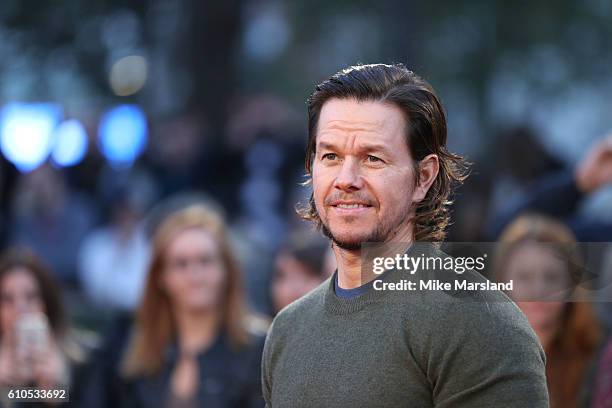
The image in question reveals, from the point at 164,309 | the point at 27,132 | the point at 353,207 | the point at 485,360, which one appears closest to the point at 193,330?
the point at 164,309

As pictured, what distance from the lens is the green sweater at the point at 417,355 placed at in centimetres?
301

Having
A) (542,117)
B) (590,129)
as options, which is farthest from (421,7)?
(590,129)

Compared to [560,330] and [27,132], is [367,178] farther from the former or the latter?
[27,132]

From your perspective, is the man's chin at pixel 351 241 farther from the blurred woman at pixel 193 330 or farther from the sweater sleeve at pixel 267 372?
the blurred woman at pixel 193 330

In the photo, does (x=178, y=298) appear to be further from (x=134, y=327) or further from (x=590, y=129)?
(x=590, y=129)

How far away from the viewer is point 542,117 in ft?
66.7

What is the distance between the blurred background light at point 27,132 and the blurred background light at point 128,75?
3.25 metres

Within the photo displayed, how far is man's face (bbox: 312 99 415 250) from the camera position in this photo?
10.7ft

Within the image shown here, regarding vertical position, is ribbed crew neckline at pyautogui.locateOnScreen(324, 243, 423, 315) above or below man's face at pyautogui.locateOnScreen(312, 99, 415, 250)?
below

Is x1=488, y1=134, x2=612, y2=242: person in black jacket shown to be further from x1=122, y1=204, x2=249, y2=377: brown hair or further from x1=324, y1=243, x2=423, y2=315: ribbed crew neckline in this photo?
x1=324, y1=243, x2=423, y2=315: ribbed crew neckline

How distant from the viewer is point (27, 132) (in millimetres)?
11898

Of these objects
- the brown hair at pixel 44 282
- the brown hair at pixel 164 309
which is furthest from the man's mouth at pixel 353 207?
the brown hair at pixel 44 282

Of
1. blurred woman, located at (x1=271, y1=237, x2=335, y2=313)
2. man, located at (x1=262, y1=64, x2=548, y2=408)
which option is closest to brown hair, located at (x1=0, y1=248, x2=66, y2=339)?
blurred woman, located at (x1=271, y1=237, x2=335, y2=313)

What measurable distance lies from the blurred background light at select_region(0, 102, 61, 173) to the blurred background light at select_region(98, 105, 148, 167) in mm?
512
